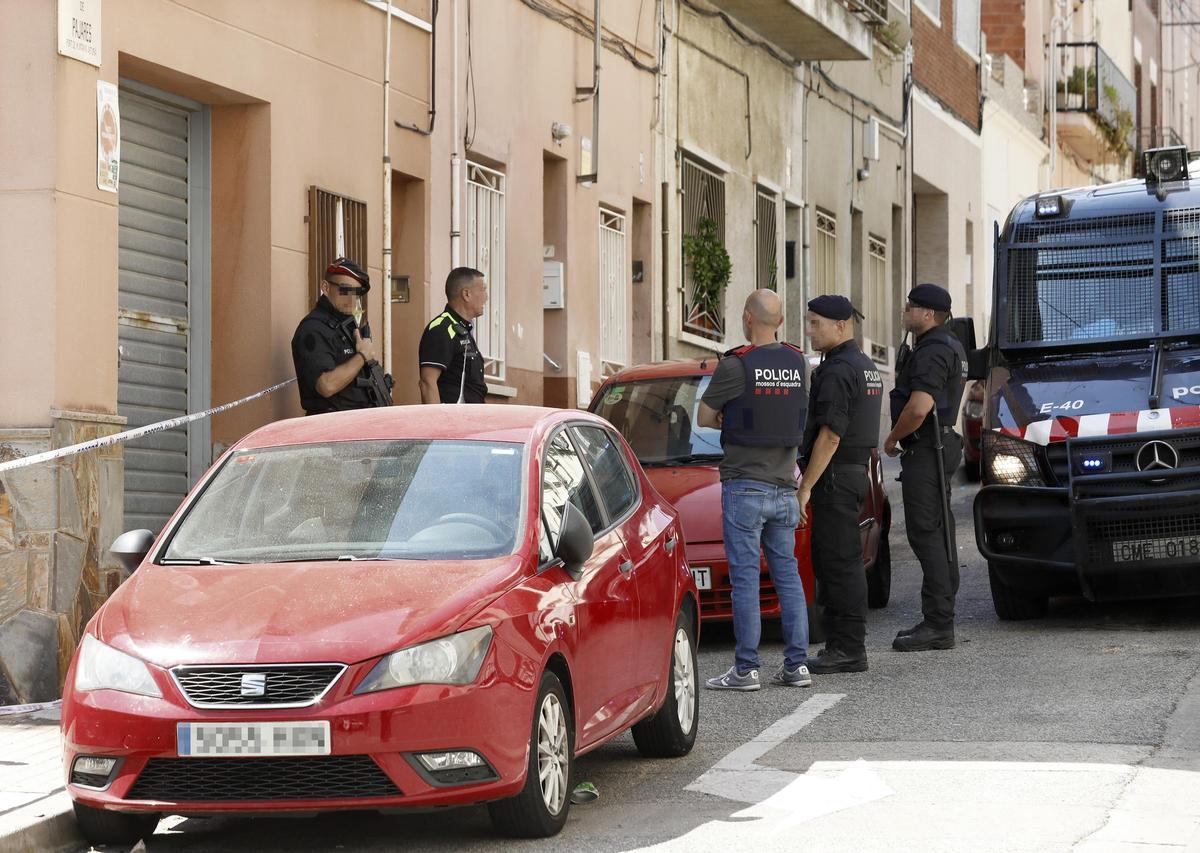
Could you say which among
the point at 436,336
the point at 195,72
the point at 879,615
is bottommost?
the point at 879,615

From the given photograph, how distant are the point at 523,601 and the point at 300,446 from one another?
142cm

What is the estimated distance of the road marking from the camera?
798cm

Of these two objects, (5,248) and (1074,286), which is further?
(1074,286)

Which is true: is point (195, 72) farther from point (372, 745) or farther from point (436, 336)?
point (372, 745)

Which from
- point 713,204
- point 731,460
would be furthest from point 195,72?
point 713,204

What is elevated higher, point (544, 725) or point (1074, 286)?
point (1074, 286)

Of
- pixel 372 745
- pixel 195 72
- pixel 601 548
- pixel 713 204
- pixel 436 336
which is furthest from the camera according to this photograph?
pixel 713 204

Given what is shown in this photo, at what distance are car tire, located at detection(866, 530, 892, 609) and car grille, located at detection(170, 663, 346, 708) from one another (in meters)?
7.63

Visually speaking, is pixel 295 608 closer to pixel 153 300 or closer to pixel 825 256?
pixel 153 300

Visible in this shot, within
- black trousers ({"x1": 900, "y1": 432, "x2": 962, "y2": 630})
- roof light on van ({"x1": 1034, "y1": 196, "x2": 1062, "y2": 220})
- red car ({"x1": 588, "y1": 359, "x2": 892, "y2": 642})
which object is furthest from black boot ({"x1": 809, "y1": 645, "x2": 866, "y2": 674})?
roof light on van ({"x1": 1034, "y1": 196, "x2": 1062, "y2": 220})

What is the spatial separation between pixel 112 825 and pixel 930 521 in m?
5.81

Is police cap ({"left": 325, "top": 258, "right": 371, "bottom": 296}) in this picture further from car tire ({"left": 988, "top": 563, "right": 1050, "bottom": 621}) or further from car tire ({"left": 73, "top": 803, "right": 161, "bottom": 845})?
car tire ({"left": 73, "top": 803, "right": 161, "bottom": 845})

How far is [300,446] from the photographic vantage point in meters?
8.12

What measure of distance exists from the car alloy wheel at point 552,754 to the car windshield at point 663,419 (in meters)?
5.32
